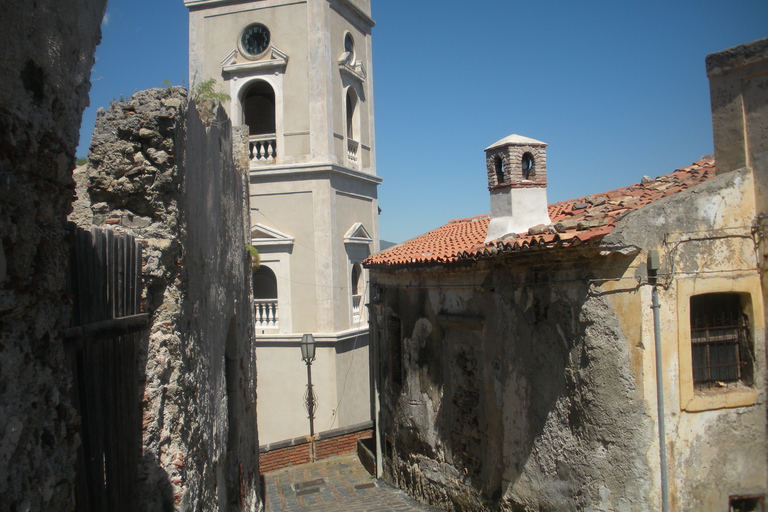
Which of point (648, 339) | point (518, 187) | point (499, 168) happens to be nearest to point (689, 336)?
point (648, 339)

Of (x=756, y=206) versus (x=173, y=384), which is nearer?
(x=173, y=384)

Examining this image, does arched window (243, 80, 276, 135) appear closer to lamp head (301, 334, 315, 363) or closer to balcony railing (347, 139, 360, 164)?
balcony railing (347, 139, 360, 164)

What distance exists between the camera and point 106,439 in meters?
3.58

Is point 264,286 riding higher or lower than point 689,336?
higher

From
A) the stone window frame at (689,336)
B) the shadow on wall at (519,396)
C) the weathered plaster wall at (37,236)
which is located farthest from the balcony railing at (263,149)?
the weathered plaster wall at (37,236)

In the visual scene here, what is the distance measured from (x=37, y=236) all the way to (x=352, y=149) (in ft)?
56.7

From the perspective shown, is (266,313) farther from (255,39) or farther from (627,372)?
(627,372)

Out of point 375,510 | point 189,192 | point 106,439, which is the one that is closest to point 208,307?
point 189,192

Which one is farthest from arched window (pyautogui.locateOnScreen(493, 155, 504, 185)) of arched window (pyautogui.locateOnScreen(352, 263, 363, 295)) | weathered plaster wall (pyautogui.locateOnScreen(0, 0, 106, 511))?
arched window (pyautogui.locateOnScreen(352, 263, 363, 295))

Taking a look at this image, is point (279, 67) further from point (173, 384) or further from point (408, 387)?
point (173, 384)

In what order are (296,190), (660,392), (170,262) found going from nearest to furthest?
(170,262)
(660,392)
(296,190)

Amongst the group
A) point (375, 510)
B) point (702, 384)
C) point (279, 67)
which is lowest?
point (375, 510)

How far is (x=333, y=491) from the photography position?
42.1 feet

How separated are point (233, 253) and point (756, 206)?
663 cm
